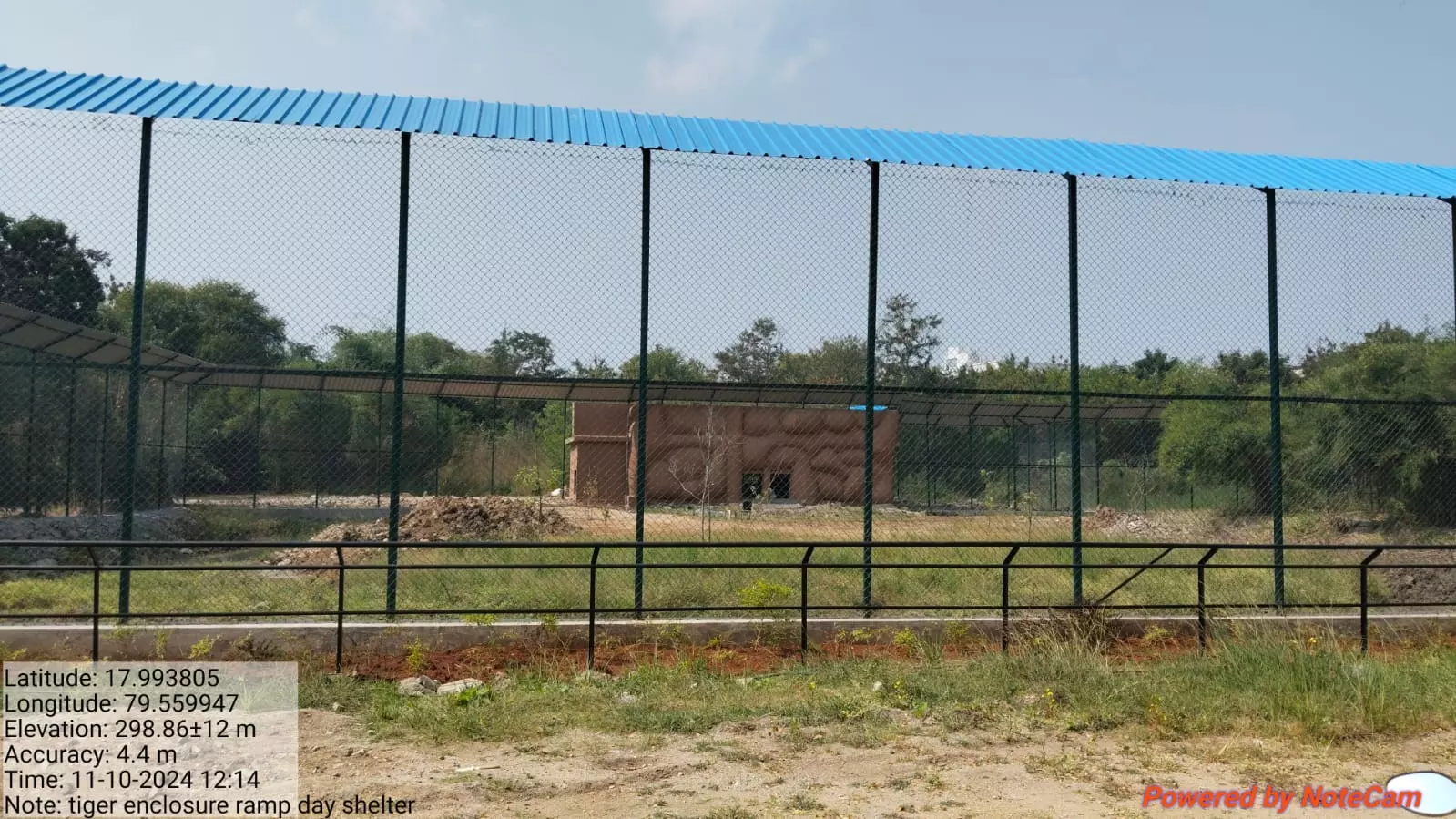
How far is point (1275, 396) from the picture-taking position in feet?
30.5

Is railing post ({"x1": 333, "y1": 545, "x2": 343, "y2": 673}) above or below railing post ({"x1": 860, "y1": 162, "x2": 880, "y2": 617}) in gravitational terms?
below

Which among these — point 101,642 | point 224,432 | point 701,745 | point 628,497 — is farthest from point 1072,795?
point 224,432

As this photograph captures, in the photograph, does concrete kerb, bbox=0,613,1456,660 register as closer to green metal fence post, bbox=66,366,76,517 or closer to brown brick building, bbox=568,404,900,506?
brown brick building, bbox=568,404,900,506

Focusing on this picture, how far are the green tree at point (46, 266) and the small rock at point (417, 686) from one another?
4825mm

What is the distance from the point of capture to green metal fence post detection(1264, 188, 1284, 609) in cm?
930

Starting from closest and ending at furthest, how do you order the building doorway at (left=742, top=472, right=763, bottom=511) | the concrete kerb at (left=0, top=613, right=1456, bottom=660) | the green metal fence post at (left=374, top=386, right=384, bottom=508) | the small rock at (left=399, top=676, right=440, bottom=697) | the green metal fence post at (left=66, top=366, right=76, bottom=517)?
1. the small rock at (left=399, top=676, right=440, bottom=697)
2. the concrete kerb at (left=0, top=613, right=1456, bottom=660)
3. the green metal fence post at (left=66, top=366, right=76, bottom=517)
4. the green metal fence post at (left=374, top=386, right=384, bottom=508)
5. the building doorway at (left=742, top=472, right=763, bottom=511)

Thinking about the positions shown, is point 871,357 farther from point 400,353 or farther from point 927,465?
point 927,465

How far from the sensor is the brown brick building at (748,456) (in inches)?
639

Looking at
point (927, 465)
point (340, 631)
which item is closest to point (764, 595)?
point (340, 631)

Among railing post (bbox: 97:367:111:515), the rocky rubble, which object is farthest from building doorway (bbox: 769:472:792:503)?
railing post (bbox: 97:367:111:515)

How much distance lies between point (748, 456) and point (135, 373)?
13.1m

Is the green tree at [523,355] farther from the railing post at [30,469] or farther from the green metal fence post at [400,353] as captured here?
the railing post at [30,469]

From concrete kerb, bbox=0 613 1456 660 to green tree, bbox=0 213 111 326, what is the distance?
11.1ft

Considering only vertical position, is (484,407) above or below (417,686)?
above
